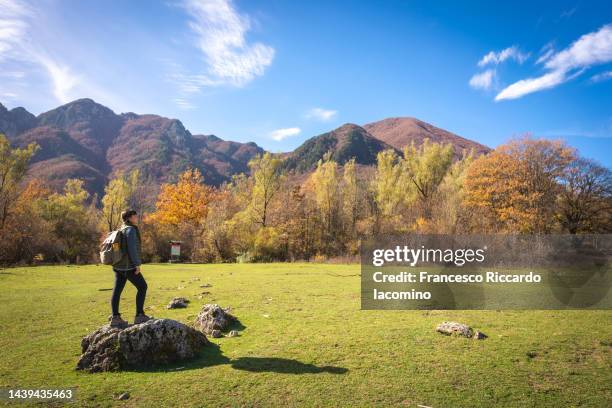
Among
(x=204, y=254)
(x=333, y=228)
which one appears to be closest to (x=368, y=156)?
(x=333, y=228)

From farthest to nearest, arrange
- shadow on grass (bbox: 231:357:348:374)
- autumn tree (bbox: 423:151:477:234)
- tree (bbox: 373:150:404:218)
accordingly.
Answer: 1. tree (bbox: 373:150:404:218)
2. autumn tree (bbox: 423:151:477:234)
3. shadow on grass (bbox: 231:357:348:374)

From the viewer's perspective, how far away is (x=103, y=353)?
5.98m

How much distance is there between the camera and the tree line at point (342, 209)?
3441cm

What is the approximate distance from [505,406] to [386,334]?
3.34 metres

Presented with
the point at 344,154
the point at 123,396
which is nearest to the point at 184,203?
the point at 123,396

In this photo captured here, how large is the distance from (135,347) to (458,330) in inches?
265

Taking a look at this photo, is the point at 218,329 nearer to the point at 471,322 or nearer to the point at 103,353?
the point at 103,353

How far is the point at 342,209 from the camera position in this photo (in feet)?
162

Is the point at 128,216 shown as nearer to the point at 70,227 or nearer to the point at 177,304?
the point at 177,304

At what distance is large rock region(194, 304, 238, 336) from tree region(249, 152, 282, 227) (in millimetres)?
35205

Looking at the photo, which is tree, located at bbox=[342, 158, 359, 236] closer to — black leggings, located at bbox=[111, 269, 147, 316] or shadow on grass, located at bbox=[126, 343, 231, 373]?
shadow on grass, located at bbox=[126, 343, 231, 373]

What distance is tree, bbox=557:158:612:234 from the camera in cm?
3716

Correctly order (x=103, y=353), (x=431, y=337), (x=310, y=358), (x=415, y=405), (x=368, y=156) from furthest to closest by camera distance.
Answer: (x=368, y=156), (x=431, y=337), (x=310, y=358), (x=103, y=353), (x=415, y=405)
